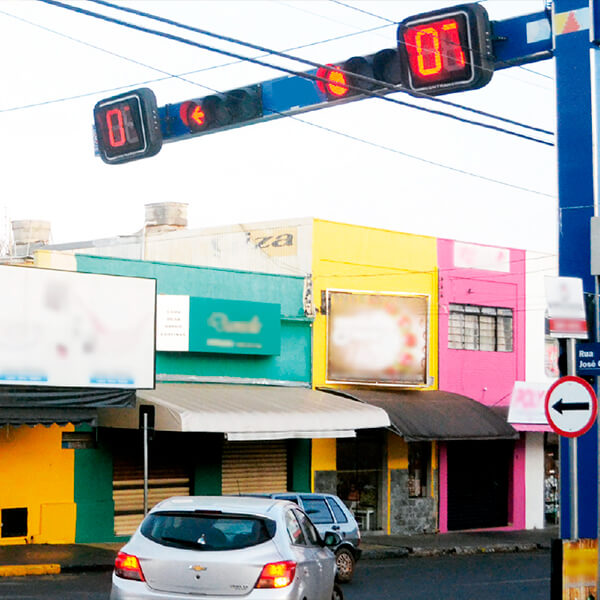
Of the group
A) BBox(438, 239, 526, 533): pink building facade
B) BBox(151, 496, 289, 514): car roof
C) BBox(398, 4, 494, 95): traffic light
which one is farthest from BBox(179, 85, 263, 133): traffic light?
BBox(438, 239, 526, 533): pink building facade

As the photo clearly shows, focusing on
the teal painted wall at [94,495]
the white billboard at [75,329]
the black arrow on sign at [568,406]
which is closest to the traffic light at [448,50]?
the black arrow on sign at [568,406]

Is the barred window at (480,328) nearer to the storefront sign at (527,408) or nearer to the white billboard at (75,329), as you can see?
the storefront sign at (527,408)

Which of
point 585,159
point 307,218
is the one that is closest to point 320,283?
point 307,218

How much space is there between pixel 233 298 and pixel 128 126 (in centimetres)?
1257

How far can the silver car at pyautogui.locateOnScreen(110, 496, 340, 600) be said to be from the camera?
11.0m

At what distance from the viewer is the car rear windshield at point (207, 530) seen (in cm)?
1123

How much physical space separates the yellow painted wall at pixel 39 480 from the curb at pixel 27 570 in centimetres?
→ 334

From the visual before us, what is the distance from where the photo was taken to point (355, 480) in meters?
30.2

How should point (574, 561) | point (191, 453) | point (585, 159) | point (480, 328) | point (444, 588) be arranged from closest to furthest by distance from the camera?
point (574, 561), point (585, 159), point (444, 588), point (191, 453), point (480, 328)

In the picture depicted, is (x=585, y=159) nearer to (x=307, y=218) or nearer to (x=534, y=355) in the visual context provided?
(x=307, y=218)

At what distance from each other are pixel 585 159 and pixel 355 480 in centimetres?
1517

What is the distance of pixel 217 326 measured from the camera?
26984 mm

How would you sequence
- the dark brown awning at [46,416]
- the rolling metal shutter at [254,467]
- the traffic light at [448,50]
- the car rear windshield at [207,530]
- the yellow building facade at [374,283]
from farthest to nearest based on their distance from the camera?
the yellow building facade at [374,283]
the rolling metal shutter at [254,467]
the dark brown awning at [46,416]
the traffic light at [448,50]
the car rear windshield at [207,530]

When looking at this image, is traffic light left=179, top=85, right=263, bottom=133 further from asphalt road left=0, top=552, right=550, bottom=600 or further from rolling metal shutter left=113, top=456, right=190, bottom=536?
rolling metal shutter left=113, top=456, right=190, bottom=536
